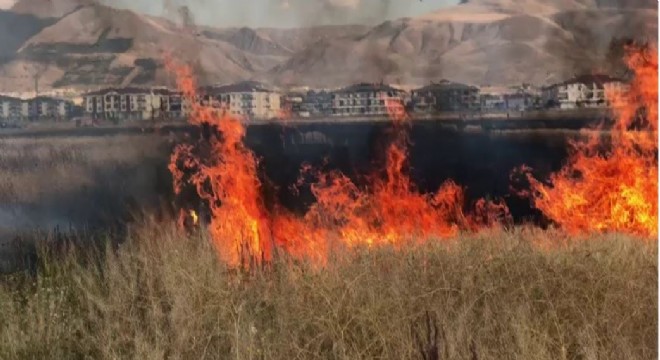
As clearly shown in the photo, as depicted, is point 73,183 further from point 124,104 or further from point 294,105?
point 294,105

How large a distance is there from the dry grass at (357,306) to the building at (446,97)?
4.98ft

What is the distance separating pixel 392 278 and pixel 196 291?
1.46m

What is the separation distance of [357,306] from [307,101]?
2447 millimetres

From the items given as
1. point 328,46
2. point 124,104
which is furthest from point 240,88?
point 124,104

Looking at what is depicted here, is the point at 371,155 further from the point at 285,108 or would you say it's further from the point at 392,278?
the point at 392,278

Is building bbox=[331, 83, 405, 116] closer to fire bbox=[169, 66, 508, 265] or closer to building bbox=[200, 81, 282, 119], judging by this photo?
fire bbox=[169, 66, 508, 265]

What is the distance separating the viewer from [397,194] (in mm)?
6191

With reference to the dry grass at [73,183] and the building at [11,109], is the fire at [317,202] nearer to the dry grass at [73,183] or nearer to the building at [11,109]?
the dry grass at [73,183]

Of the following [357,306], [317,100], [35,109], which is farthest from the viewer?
[317,100]

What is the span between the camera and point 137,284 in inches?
200

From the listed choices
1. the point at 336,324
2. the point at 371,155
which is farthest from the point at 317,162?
the point at 336,324

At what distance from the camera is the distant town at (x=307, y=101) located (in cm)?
604

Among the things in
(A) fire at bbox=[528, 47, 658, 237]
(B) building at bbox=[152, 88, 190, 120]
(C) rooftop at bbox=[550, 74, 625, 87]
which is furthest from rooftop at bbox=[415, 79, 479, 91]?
(B) building at bbox=[152, 88, 190, 120]

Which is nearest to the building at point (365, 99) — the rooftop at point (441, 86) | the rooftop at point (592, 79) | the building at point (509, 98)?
the rooftop at point (441, 86)
